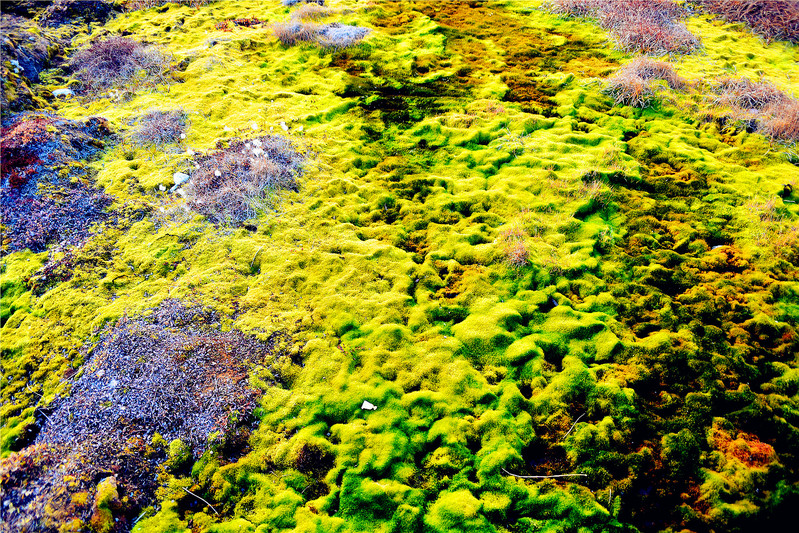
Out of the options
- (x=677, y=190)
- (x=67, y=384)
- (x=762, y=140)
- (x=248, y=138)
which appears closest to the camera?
(x=67, y=384)

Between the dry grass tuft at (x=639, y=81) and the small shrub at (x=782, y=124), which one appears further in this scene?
the dry grass tuft at (x=639, y=81)

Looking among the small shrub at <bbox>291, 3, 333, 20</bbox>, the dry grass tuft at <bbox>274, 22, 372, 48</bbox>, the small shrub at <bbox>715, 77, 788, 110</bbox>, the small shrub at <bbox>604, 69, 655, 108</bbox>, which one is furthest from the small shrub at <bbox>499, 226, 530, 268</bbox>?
the small shrub at <bbox>291, 3, 333, 20</bbox>

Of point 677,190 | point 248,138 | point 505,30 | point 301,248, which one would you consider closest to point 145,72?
point 248,138

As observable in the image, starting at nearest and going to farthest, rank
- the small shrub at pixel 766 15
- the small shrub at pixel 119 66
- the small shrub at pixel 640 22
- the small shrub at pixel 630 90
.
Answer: the small shrub at pixel 630 90 < the small shrub at pixel 119 66 < the small shrub at pixel 640 22 < the small shrub at pixel 766 15

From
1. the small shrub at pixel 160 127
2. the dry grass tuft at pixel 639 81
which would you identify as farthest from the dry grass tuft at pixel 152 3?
the dry grass tuft at pixel 639 81

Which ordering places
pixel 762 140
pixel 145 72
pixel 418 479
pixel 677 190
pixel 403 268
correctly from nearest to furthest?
1. pixel 418 479
2. pixel 403 268
3. pixel 677 190
4. pixel 762 140
5. pixel 145 72

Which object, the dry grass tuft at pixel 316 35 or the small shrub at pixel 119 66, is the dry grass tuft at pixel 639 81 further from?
the small shrub at pixel 119 66

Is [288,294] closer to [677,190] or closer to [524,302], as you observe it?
[524,302]
